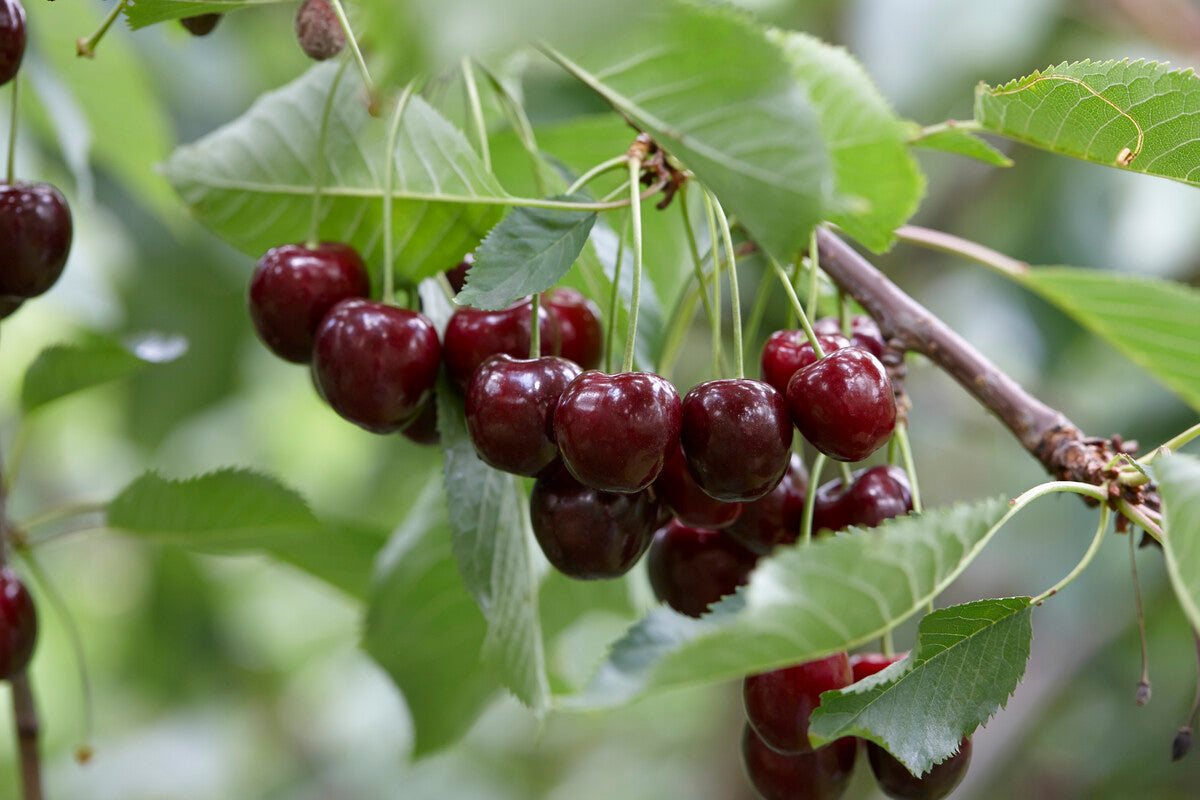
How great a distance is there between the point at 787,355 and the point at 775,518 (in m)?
0.13

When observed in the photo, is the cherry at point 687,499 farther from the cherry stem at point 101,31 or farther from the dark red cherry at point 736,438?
the cherry stem at point 101,31

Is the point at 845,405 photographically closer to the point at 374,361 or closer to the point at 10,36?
the point at 374,361

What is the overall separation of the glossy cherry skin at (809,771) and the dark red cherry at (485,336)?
358mm

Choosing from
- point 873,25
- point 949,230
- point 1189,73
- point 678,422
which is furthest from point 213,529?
point 949,230

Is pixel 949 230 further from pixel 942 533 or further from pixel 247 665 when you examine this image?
pixel 247 665

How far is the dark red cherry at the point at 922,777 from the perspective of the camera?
77cm

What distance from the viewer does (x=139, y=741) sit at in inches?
119

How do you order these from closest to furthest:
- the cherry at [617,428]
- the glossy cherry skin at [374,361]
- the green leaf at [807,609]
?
the green leaf at [807,609] → the cherry at [617,428] → the glossy cherry skin at [374,361]

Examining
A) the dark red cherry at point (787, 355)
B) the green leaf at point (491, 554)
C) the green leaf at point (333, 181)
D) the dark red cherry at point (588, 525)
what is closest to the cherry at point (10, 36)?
the green leaf at point (333, 181)

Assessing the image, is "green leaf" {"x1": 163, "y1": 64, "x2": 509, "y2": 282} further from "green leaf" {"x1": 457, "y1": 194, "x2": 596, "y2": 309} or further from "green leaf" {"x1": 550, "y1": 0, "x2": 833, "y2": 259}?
"green leaf" {"x1": 550, "y1": 0, "x2": 833, "y2": 259}

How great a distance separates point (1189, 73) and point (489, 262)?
19.0 inches

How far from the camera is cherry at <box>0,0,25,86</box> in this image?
2.48 feet

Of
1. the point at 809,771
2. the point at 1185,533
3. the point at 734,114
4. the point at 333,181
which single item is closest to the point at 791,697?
the point at 809,771

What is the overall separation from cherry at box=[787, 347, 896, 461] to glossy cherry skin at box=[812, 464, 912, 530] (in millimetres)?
130
